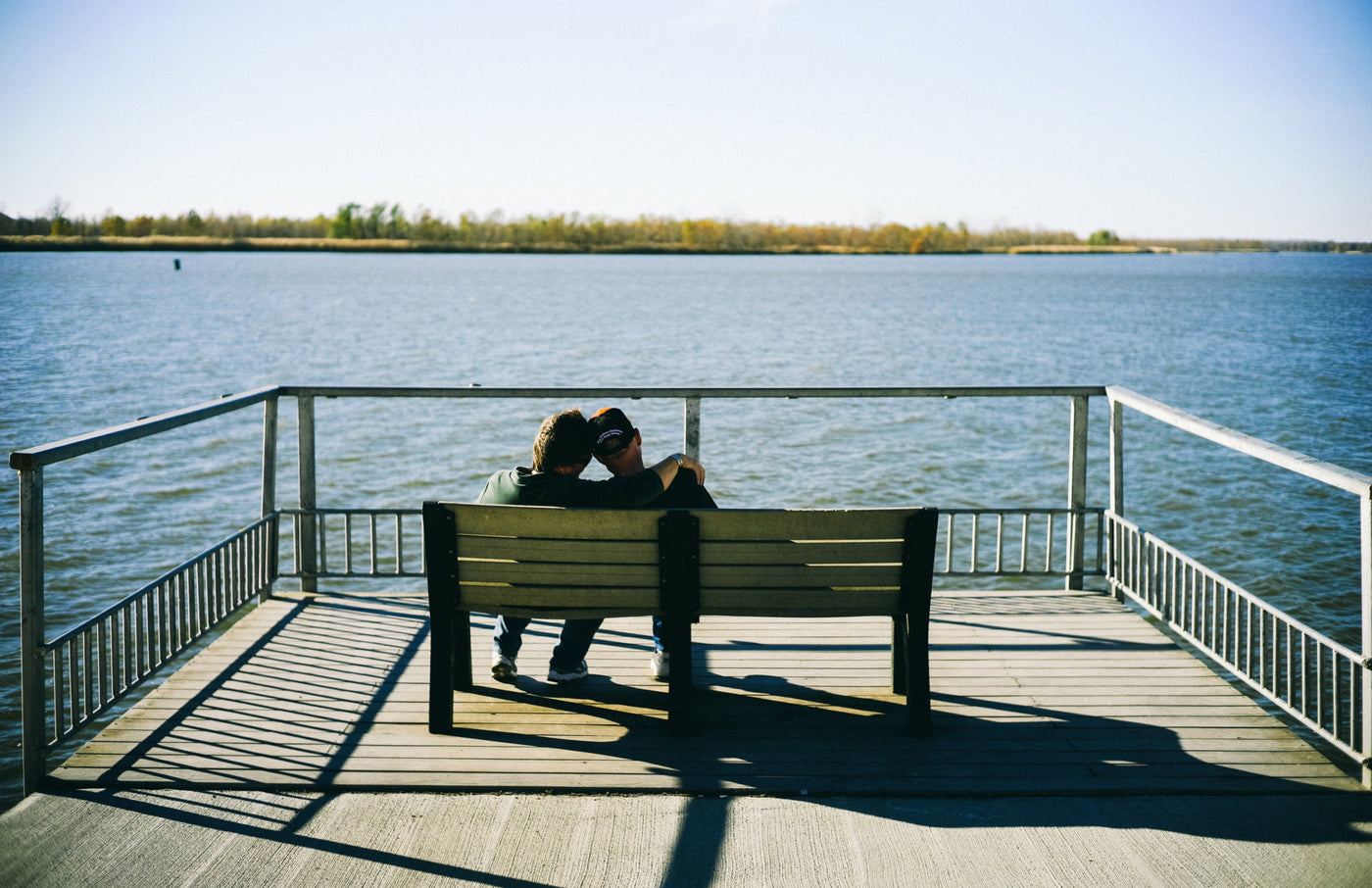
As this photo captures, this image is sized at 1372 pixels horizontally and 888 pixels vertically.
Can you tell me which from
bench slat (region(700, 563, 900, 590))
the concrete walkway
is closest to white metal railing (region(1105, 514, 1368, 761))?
the concrete walkway

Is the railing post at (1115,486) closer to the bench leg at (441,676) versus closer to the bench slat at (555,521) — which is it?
the bench slat at (555,521)

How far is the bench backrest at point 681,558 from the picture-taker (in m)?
3.93

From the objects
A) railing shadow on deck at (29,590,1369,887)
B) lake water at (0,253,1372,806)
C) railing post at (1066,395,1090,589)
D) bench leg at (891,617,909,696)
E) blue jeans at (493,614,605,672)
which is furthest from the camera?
lake water at (0,253,1372,806)

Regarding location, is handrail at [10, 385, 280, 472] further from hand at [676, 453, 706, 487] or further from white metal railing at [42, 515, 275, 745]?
hand at [676, 453, 706, 487]

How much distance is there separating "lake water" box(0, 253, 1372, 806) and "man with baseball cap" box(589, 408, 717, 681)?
3.54m

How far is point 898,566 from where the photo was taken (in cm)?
402

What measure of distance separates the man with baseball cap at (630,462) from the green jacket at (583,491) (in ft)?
0.22

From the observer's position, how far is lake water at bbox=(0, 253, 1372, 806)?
14656 mm

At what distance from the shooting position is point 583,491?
13.5 ft

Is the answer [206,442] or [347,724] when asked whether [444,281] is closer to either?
[206,442]

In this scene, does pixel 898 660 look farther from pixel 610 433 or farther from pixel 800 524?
pixel 610 433

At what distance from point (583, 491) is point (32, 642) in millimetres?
1745

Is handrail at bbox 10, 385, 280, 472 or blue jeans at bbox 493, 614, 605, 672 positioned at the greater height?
handrail at bbox 10, 385, 280, 472

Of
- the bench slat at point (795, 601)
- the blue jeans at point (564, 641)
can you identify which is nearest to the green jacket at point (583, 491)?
the bench slat at point (795, 601)
